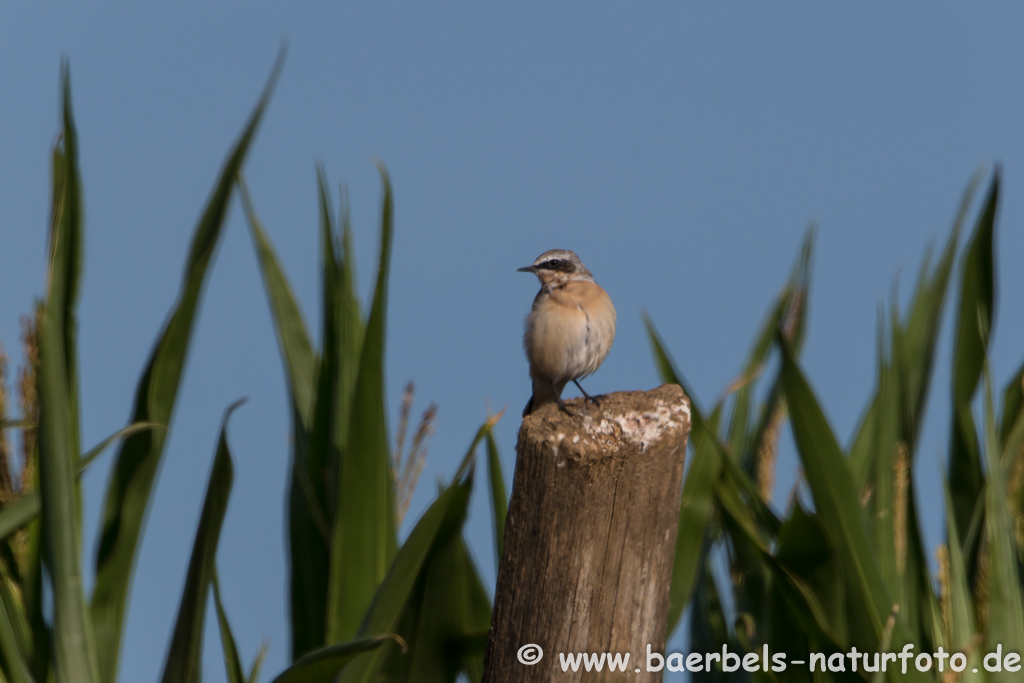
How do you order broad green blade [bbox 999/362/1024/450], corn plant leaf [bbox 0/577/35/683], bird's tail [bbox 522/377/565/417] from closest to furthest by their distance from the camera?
corn plant leaf [bbox 0/577/35/683] → broad green blade [bbox 999/362/1024/450] → bird's tail [bbox 522/377/565/417]

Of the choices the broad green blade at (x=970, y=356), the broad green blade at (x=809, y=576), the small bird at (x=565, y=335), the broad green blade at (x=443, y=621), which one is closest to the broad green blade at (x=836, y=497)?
the broad green blade at (x=809, y=576)

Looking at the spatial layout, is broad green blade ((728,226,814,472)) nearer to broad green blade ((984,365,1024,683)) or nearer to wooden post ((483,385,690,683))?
broad green blade ((984,365,1024,683))

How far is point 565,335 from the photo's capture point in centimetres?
367

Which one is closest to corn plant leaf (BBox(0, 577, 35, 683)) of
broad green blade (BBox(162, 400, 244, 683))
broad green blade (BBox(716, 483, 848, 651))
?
broad green blade (BBox(162, 400, 244, 683))

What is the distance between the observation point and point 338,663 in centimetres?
214

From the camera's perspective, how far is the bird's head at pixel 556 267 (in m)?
4.14

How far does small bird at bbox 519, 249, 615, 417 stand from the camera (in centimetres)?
368

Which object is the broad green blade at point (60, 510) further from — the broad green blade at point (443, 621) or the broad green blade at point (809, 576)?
the broad green blade at point (809, 576)

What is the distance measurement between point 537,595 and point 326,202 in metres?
1.69

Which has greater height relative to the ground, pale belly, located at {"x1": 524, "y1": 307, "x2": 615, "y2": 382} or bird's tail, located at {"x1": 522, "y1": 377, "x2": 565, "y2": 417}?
pale belly, located at {"x1": 524, "y1": 307, "x2": 615, "y2": 382}

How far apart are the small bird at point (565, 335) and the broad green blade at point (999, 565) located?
4.36 ft

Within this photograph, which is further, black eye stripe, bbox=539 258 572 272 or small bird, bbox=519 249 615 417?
black eye stripe, bbox=539 258 572 272

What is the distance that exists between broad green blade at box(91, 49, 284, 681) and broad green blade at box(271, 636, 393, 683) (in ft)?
2.24

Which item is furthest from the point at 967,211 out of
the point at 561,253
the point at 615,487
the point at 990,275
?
the point at 615,487
